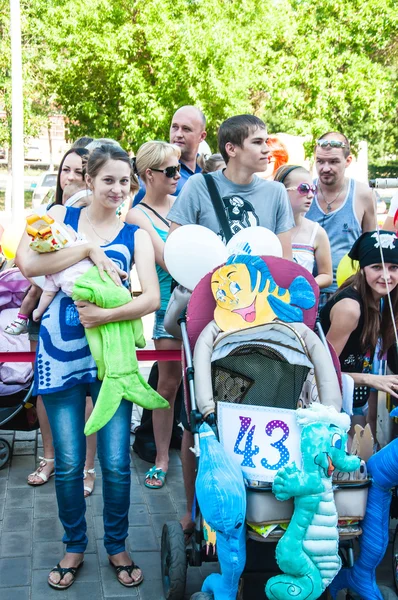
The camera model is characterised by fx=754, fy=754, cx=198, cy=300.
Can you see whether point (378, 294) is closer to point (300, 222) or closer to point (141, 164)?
point (300, 222)

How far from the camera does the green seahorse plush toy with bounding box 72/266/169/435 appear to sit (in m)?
3.54

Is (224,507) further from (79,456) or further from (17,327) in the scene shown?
(17,327)

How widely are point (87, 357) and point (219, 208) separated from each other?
106cm

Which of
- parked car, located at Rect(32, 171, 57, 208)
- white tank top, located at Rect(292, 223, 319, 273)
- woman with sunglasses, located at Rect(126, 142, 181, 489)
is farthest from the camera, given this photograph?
parked car, located at Rect(32, 171, 57, 208)

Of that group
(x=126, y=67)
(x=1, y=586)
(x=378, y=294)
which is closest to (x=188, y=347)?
(x=378, y=294)

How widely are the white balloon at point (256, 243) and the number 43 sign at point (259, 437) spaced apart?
817 millimetres

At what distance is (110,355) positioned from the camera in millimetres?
3605

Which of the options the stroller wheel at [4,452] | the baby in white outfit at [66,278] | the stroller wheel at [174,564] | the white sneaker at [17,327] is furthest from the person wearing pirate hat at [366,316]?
the stroller wheel at [4,452]

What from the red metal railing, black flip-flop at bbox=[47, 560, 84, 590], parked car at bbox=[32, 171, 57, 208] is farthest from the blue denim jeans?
parked car at bbox=[32, 171, 57, 208]

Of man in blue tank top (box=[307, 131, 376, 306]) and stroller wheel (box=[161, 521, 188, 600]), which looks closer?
stroller wheel (box=[161, 521, 188, 600])

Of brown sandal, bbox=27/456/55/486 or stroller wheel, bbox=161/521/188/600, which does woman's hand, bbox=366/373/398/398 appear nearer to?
stroller wheel, bbox=161/521/188/600

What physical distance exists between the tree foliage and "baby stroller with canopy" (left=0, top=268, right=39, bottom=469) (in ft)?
47.8

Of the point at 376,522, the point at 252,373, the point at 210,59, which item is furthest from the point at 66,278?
the point at 210,59

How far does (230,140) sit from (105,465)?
1.85 m
